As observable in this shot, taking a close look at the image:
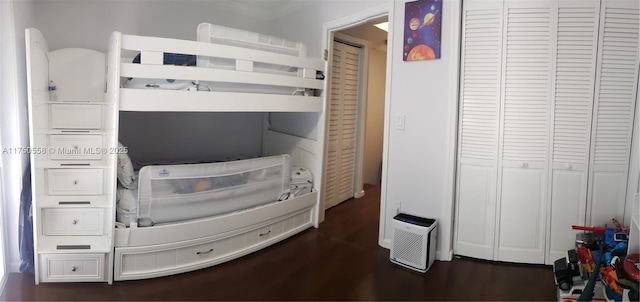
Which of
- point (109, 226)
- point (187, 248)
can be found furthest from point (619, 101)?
point (109, 226)

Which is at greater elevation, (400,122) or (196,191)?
(400,122)

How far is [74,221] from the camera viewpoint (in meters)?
2.35

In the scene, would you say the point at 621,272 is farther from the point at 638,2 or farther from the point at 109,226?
the point at 109,226

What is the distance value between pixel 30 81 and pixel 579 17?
3486 mm

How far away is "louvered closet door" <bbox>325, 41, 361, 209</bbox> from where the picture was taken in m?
3.96

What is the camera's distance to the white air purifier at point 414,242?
102 inches

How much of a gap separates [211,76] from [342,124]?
6.57ft

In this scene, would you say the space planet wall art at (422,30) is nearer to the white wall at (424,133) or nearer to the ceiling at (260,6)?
the white wall at (424,133)

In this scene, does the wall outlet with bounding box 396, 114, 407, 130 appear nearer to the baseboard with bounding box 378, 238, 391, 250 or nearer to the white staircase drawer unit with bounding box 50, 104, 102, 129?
the baseboard with bounding box 378, 238, 391, 250

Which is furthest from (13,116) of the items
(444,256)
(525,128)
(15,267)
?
(525,128)

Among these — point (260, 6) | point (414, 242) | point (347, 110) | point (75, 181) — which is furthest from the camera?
point (347, 110)

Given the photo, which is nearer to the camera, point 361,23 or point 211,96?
point 211,96

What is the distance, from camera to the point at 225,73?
97.1 inches

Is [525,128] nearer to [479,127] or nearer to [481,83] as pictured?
[479,127]
